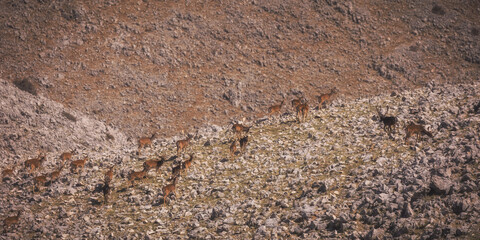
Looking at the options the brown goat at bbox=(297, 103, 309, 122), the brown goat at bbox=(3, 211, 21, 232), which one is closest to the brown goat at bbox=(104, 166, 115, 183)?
the brown goat at bbox=(3, 211, 21, 232)

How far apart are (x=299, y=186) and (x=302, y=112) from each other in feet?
31.6

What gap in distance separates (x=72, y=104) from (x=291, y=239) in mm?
34131

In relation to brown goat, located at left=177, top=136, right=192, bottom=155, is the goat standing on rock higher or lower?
lower

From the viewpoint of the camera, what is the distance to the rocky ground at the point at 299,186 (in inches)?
522

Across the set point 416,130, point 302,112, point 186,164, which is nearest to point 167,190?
→ point 186,164

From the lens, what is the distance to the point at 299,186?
1764 cm

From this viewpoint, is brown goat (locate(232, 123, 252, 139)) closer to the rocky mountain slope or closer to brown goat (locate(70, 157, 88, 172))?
brown goat (locate(70, 157, 88, 172))

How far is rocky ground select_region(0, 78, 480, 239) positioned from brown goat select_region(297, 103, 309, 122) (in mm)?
441

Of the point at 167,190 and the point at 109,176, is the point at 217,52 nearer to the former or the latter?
the point at 109,176

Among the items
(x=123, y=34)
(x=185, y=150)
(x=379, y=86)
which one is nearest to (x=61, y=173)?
(x=185, y=150)

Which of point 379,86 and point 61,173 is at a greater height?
point 379,86

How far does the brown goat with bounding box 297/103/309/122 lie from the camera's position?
26.3 metres

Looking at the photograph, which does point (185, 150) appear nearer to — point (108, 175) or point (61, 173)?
point (108, 175)

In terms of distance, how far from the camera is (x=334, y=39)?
54562 millimetres
